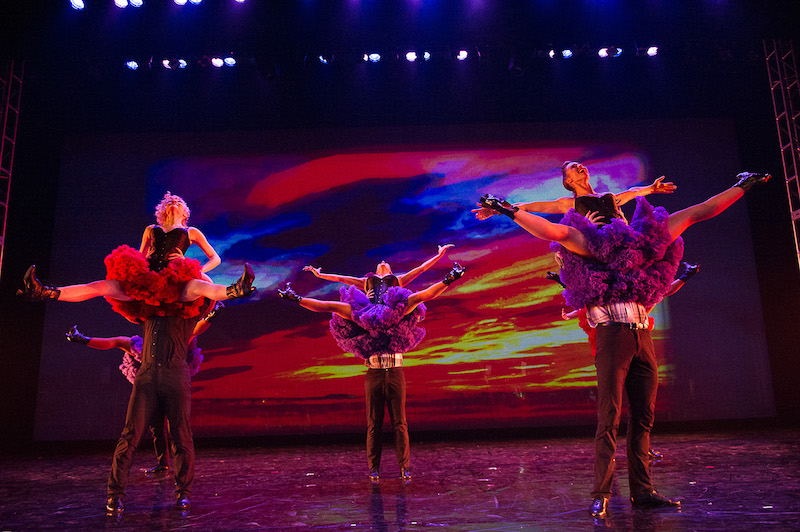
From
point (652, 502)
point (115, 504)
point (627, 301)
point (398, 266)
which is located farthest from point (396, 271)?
point (652, 502)

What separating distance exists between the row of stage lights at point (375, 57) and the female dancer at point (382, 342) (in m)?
4.20

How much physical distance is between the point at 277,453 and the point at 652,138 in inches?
270

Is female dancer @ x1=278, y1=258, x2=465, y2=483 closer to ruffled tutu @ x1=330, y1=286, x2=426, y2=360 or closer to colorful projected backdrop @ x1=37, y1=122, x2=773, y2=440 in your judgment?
ruffled tutu @ x1=330, y1=286, x2=426, y2=360

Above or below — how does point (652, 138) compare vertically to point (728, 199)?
above

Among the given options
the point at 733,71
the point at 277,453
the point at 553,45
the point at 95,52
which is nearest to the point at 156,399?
the point at 277,453

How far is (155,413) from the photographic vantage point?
129 inches

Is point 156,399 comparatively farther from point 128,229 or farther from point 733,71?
point 733,71

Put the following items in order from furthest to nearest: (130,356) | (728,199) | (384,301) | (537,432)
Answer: (537,432), (130,356), (384,301), (728,199)

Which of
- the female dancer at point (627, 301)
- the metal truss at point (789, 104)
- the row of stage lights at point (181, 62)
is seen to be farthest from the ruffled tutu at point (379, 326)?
the metal truss at point (789, 104)

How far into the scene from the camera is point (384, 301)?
457cm

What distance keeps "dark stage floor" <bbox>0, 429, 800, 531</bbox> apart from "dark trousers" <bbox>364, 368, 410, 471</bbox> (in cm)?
31

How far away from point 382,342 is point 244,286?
175 centimetres

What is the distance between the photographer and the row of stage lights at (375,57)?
7395mm

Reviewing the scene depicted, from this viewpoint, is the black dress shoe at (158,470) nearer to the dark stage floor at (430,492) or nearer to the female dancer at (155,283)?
the dark stage floor at (430,492)
